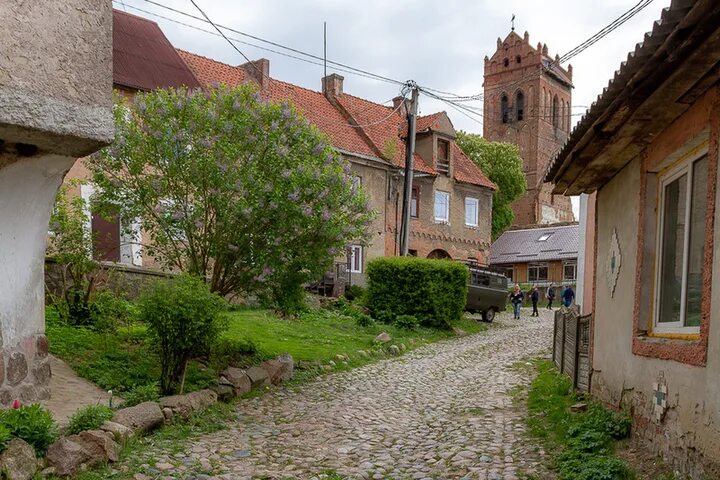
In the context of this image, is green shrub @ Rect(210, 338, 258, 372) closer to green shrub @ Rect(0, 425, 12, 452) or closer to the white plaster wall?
the white plaster wall

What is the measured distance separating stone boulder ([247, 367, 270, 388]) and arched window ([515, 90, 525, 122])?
54898 millimetres

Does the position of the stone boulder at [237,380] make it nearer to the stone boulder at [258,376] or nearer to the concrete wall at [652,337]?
the stone boulder at [258,376]

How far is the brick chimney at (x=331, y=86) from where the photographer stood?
29125mm

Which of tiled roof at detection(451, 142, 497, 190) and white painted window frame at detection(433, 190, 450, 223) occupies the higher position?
tiled roof at detection(451, 142, 497, 190)

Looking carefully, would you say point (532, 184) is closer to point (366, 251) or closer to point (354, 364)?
point (366, 251)

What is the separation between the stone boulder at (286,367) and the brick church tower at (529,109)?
155ft

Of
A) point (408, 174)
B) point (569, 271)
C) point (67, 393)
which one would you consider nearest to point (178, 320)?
point (67, 393)

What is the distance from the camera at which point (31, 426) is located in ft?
18.4

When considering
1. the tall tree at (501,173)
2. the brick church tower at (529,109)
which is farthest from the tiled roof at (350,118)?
the brick church tower at (529,109)

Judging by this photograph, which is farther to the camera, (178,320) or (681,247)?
(178,320)

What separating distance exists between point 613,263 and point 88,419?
5.85m

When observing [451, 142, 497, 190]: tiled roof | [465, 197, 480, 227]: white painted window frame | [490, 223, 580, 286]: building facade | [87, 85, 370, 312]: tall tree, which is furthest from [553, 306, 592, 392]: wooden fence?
[490, 223, 580, 286]: building facade

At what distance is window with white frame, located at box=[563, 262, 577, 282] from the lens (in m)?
41.7

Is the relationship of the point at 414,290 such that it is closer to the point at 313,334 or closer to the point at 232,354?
the point at 313,334
